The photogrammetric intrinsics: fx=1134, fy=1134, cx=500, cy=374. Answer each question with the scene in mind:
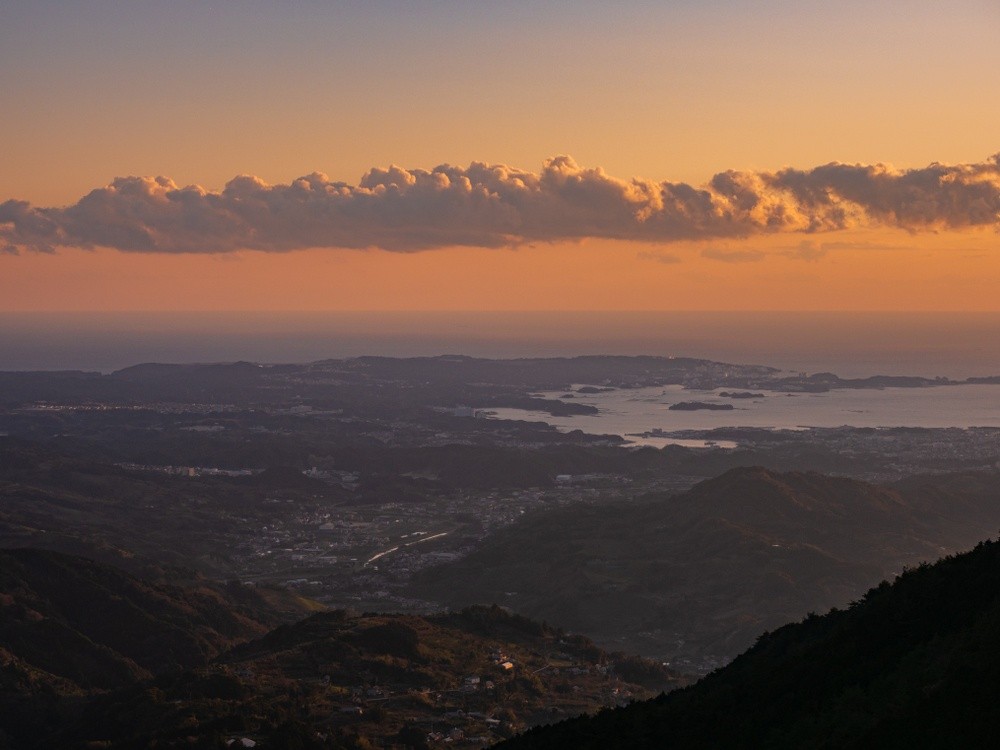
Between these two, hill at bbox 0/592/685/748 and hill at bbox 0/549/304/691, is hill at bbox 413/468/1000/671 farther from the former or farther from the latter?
hill at bbox 0/549/304/691

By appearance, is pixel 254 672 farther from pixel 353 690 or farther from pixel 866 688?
pixel 866 688

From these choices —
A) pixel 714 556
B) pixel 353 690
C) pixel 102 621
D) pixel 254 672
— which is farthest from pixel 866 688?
pixel 714 556

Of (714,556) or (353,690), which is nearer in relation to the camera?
(353,690)

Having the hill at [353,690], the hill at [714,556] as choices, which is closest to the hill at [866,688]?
the hill at [353,690]

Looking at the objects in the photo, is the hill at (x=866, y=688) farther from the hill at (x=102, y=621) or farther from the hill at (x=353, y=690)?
the hill at (x=102, y=621)

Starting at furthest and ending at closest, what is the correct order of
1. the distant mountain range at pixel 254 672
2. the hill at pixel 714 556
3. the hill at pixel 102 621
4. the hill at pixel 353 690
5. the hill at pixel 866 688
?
the hill at pixel 714 556, the hill at pixel 102 621, the distant mountain range at pixel 254 672, the hill at pixel 353 690, the hill at pixel 866 688

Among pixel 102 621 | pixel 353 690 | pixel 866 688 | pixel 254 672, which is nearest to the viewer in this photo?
pixel 866 688
